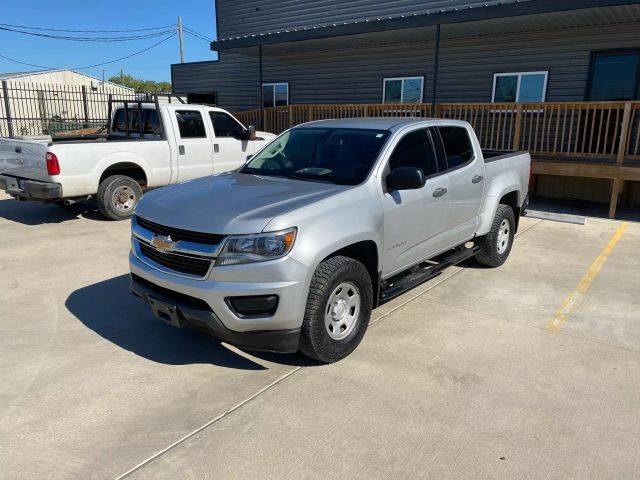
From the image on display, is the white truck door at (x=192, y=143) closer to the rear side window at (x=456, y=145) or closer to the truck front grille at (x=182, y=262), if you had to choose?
the rear side window at (x=456, y=145)

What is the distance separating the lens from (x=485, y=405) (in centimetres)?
325

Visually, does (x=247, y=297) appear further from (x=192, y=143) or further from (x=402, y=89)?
(x=402, y=89)

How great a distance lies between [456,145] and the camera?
526cm

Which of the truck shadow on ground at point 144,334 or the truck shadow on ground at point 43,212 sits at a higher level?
the truck shadow on ground at point 43,212

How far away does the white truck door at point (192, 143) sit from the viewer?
8984 millimetres

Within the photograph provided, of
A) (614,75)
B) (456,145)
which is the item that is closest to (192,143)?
(456,145)

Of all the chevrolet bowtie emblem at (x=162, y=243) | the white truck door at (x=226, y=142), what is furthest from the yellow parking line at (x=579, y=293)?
the white truck door at (x=226, y=142)

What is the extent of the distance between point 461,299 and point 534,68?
8500 mm

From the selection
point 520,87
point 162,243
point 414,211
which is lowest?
point 162,243

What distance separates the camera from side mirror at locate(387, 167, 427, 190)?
3889 mm

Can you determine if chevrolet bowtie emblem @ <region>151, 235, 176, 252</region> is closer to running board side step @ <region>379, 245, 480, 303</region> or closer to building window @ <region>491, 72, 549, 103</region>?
running board side step @ <region>379, 245, 480, 303</region>

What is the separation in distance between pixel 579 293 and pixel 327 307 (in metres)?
3.31

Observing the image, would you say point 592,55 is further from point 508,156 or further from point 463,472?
point 463,472

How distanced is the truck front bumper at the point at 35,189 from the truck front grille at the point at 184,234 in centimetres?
449
